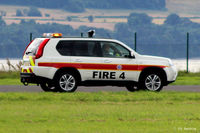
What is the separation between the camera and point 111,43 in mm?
19875

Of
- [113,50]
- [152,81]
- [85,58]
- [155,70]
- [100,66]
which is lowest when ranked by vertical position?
[152,81]

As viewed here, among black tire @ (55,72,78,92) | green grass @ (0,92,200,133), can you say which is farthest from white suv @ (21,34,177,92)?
green grass @ (0,92,200,133)

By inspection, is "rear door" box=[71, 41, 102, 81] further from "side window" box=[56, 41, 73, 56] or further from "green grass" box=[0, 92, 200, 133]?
"green grass" box=[0, 92, 200, 133]

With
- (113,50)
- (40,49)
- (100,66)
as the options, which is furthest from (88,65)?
(40,49)

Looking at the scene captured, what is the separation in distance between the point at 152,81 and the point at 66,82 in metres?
2.70

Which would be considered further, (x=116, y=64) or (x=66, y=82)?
(x=116, y=64)

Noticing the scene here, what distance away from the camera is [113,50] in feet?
65.1

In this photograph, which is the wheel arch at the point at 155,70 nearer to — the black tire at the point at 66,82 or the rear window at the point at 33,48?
the black tire at the point at 66,82

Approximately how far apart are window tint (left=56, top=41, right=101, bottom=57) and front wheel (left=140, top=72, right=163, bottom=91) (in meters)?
1.65

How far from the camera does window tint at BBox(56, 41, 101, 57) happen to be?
63.7ft

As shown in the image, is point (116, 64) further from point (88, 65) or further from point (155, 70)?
point (155, 70)

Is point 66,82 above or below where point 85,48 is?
below

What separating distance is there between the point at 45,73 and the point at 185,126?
7917mm

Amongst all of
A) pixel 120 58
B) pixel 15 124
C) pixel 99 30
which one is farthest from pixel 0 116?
pixel 99 30
